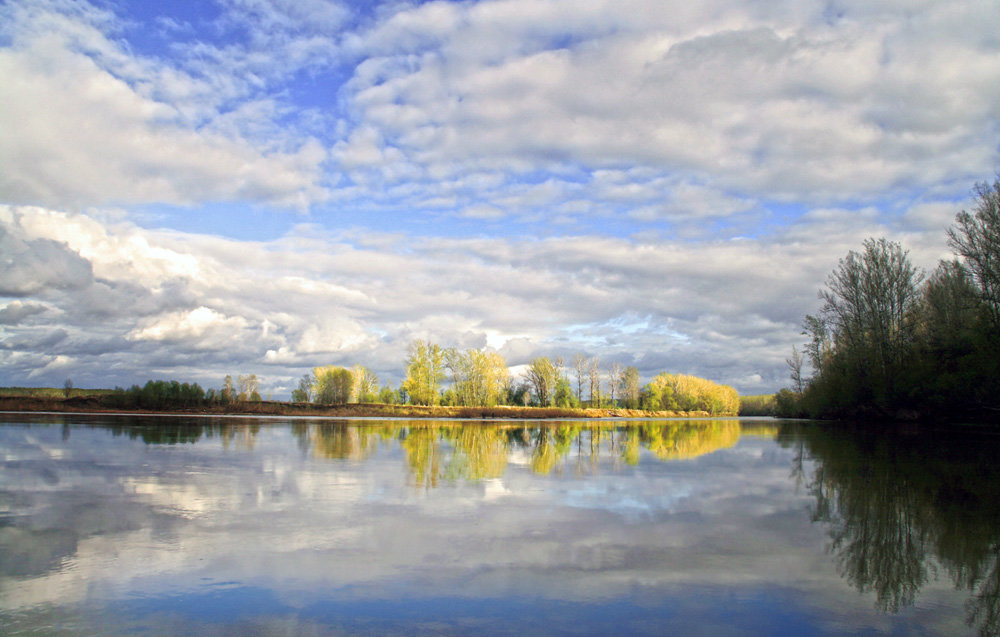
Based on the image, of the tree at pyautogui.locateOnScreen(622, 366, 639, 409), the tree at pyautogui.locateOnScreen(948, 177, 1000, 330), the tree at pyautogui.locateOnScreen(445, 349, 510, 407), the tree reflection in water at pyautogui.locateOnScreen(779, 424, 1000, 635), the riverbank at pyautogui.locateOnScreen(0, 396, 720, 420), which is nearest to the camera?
the tree reflection in water at pyautogui.locateOnScreen(779, 424, 1000, 635)

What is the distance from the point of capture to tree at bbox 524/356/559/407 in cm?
9106

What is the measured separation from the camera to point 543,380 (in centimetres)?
9094

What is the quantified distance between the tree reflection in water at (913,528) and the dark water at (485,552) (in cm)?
4

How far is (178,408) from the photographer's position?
57.0 metres

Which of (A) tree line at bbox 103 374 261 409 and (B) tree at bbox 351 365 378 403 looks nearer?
(A) tree line at bbox 103 374 261 409

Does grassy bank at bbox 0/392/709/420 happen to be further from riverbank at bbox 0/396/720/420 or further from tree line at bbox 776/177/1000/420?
tree line at bbox 776/177/1000/420

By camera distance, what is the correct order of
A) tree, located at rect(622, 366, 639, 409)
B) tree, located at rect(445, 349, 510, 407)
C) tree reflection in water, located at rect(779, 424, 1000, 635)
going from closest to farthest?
tree reflection in water, located at rect(779, 424, 1000, 635) < tree, located at rect(445, 349, 510, 407) < tree, located at rect(622, 366, 639, 409)

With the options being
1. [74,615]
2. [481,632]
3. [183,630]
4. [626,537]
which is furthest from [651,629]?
[74,615]

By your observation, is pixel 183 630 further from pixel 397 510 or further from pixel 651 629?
pixel 397 510

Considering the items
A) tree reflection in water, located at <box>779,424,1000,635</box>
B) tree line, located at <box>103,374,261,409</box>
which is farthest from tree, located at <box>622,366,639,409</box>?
tree reflection in water, located at <box>779,424,1000,635</box>

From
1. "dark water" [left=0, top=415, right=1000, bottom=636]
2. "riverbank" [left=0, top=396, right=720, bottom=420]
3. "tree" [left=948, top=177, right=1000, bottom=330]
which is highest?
"tree" [left=948, top=177, right=1000, bottom=330]

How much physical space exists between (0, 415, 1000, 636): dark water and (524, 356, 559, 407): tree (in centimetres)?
7758

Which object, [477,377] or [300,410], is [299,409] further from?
[477,377]

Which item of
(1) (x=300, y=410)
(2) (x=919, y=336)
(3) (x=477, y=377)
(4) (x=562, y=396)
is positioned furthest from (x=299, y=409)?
(2) (x=919, y=336)
